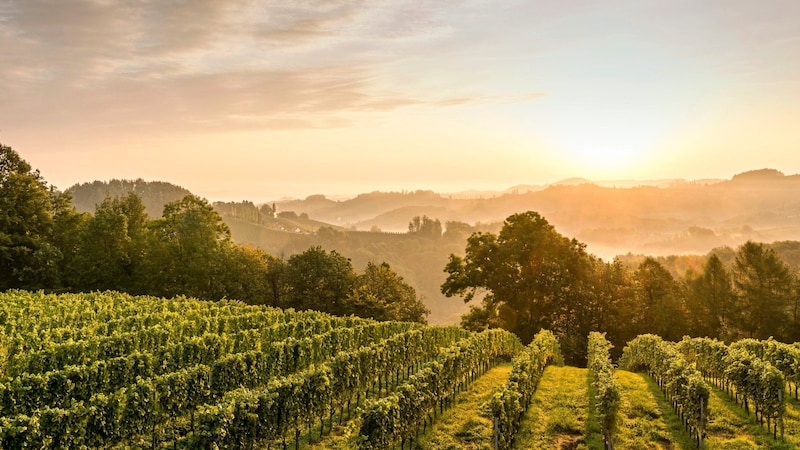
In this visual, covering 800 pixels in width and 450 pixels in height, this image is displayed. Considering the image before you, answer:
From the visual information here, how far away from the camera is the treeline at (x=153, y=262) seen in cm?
5825

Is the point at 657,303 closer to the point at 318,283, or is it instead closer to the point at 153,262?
the point at 318,283

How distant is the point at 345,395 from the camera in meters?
21.5

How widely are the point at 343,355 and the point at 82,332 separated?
17.0m

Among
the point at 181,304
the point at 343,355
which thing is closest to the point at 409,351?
the point at 343,355

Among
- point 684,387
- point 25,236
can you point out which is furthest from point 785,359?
point 25,236

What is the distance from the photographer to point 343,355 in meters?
21.1

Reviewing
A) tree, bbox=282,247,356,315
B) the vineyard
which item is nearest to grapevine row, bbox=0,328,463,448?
the vineyard

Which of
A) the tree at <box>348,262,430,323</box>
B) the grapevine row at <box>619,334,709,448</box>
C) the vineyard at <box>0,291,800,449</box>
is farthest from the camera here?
the tree at <box>348,262,430,323</box>

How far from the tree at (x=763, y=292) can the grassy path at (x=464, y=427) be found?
47.7 metres

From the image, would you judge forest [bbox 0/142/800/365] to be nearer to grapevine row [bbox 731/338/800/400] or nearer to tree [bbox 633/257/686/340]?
tree [bbox 633/257/686/340]

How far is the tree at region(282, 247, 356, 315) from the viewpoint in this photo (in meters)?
65.1

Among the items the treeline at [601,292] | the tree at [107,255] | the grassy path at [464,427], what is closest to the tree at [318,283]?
the treeline at [601,292]

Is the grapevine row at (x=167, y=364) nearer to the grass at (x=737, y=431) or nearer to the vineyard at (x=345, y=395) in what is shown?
the vineyard at (x=345, y=395)

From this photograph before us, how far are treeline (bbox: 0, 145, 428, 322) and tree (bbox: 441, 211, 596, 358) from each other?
1193 cm
